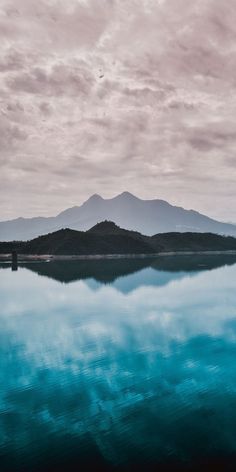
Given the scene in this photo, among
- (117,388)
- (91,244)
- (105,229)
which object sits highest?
(105,229)

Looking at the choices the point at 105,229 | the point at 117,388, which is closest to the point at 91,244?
the point at 105,229

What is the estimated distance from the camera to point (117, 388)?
13188 mm

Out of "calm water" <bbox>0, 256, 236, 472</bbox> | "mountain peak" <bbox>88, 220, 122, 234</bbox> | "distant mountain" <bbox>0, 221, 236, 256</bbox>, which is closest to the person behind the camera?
"calm water" <bbox>0, 256, 236, 472</bbox>

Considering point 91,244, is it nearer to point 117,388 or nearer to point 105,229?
point 105,229

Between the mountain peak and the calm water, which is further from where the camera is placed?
the mountain peak

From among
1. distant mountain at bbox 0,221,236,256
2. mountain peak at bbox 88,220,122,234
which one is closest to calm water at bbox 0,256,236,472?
distant mountain at bbox 0,221,236,256

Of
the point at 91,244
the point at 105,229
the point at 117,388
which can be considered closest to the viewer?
the point at 117,388

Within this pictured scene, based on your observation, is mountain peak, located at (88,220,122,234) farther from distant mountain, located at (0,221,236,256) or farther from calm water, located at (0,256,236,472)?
calm water, located at (0,256,236,472)

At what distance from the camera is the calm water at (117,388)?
9000 millimetres

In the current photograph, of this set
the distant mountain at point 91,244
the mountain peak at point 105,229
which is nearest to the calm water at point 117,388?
the distant mountain at point 91,244

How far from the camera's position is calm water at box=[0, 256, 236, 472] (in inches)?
354

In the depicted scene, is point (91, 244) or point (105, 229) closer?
point (91, 244)

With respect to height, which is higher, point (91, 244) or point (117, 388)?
point (91, 244)

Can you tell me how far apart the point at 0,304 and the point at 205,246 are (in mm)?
101587
